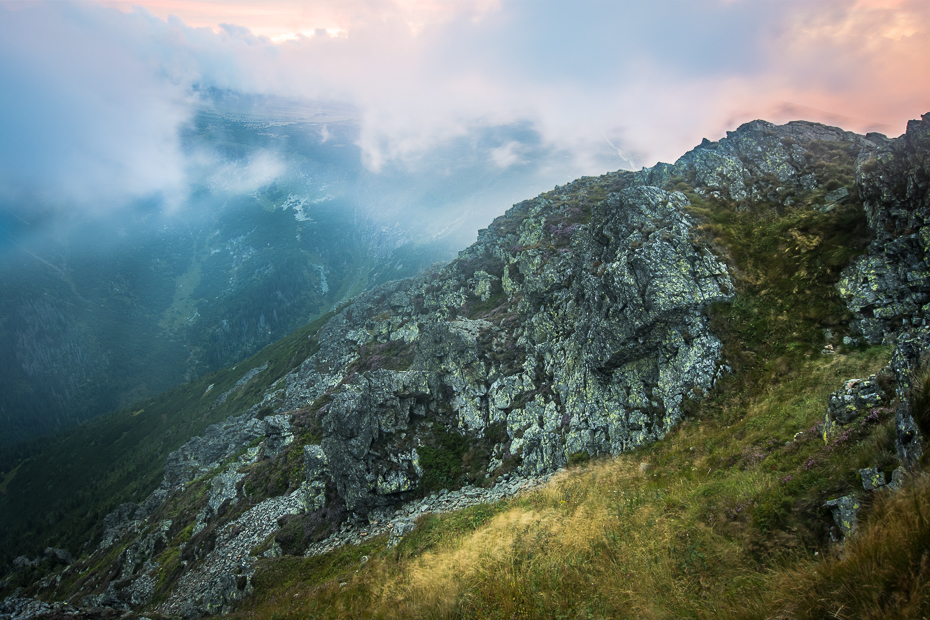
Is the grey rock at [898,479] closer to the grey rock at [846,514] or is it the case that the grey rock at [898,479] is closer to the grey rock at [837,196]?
the grey rock at [846,514]

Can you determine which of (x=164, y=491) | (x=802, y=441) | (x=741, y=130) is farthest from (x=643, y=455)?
(x=164, y=491)

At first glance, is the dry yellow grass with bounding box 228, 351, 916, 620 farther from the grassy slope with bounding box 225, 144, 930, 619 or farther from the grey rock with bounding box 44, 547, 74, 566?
the grey rock with bounding box 44, 547, 74, 566

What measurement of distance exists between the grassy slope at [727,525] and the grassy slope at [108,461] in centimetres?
11412

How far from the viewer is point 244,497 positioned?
1980 inches

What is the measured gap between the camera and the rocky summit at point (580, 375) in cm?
2027

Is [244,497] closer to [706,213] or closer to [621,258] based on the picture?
[621,258]

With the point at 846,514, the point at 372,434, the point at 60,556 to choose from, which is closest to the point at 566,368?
the point at 372,434

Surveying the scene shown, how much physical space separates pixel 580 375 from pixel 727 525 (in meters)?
Result: 21.1

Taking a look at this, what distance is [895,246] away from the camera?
2003 cm

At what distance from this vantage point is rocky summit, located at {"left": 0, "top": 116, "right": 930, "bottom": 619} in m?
20.3

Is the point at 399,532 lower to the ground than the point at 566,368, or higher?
lower

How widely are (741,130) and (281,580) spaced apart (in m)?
69.1

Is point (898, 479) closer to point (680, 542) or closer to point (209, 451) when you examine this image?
point (680, 542)

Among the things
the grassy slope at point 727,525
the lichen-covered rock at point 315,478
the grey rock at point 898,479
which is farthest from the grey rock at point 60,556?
the grey rock at point 898,479
